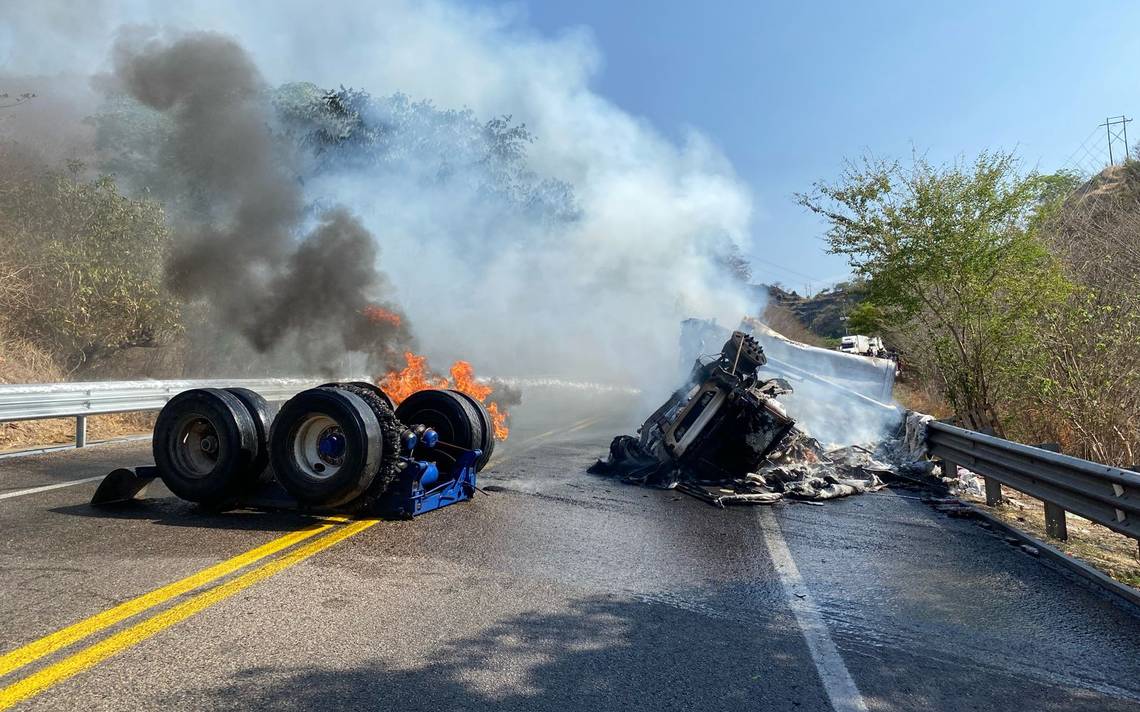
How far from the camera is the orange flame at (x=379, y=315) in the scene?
1625 cm

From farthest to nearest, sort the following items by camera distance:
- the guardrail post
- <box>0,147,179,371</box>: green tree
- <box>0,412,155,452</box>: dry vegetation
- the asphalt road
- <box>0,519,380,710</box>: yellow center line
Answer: <box>0,147,179,371</box>: green tree, <box>0,412,155,452</box>: dry vegetation, the guardrail post, the asphalt road, <box>0,519,380,710</box>: yellow center line

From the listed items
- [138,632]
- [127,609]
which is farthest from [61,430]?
[138,632]

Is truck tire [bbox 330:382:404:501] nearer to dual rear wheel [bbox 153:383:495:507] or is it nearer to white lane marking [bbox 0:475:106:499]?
dual rear wheel [bbox 153:383:495:507]

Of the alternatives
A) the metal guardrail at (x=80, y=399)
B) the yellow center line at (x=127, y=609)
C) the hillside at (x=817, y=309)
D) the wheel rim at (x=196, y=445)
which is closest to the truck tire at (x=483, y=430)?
the wheel rim at (x=196, y=445)

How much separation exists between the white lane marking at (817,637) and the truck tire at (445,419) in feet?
9.51

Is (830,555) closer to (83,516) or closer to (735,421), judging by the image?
(735,421)

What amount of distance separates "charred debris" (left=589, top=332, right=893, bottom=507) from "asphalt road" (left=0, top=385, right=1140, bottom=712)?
1926 millimetres

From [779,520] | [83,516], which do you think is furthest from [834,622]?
[83,516]

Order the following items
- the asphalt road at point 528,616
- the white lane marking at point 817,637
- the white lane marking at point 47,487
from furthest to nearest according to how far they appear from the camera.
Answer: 1. the white lane marking at point 47,487
2. the white lane marking at point 817,637
3. the asphalt road at point 528,616

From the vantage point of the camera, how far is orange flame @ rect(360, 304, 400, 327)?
640 inches

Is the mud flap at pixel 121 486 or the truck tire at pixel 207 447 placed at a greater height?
the truck tire at pixel 207 447

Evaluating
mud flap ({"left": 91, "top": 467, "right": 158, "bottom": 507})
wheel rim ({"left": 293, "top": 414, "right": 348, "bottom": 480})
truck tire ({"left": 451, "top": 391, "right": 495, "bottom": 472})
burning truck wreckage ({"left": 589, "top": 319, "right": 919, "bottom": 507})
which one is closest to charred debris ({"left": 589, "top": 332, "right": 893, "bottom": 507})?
burning truck wreckage ({"left": 589, "top": 319, "right": 919, "bottom": 507})

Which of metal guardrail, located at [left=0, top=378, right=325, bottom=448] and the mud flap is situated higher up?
metal guardrail, located at [left=0, top=378, right=325, bottom=448]

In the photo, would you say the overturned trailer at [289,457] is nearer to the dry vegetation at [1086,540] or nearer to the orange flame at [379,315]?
the dry vegetation at [1086,540]
